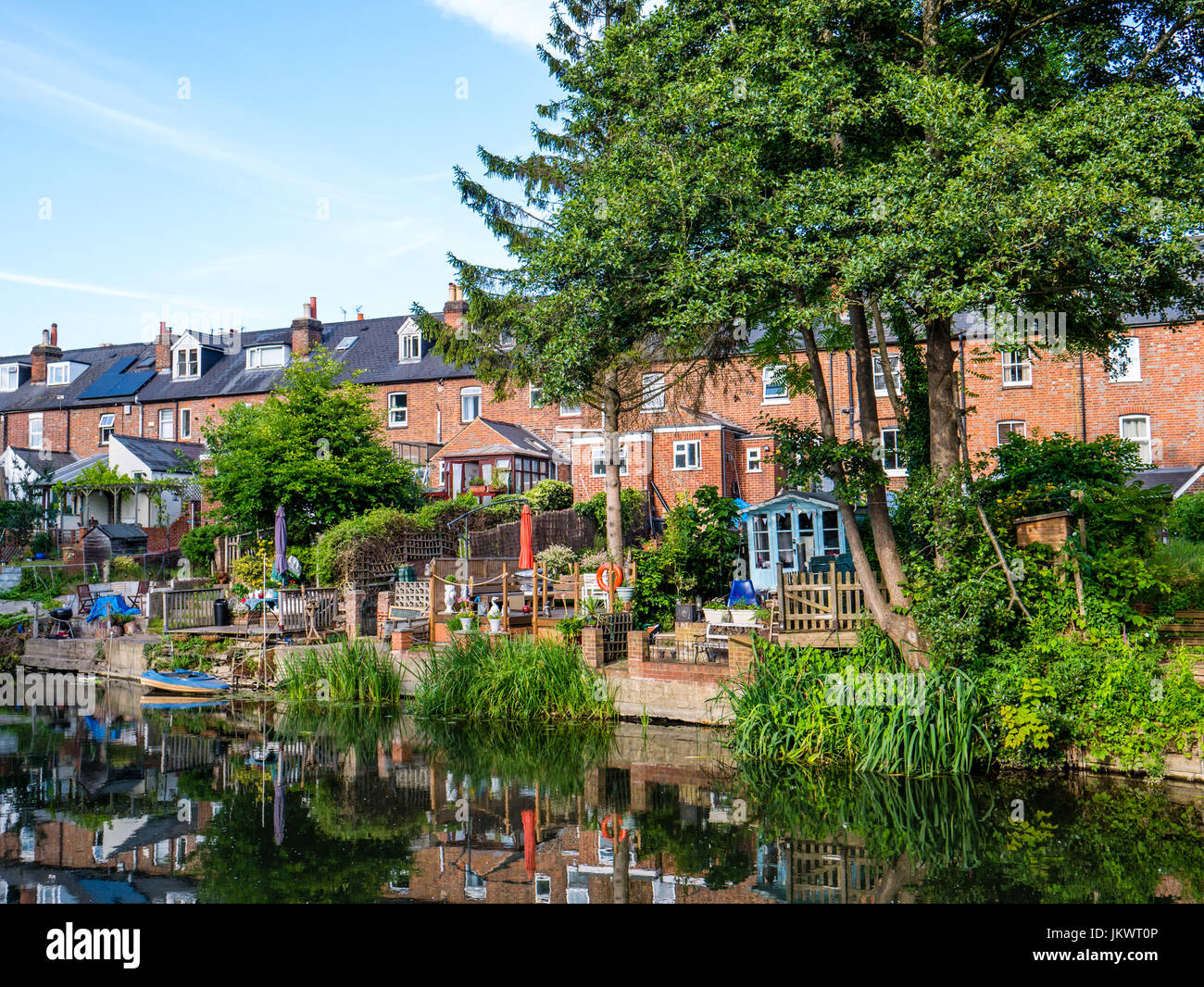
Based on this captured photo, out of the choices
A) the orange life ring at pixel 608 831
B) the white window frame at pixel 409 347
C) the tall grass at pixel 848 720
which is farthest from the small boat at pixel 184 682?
the white window frame at pixel 409 347

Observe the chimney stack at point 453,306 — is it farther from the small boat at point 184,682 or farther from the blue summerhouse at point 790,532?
the small boat at point 184,682

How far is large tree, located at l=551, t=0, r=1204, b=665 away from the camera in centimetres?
946

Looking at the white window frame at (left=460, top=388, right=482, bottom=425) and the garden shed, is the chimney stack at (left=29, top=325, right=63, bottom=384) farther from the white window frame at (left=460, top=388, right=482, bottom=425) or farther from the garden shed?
the white window frame at (left=460, top=388, right=482, bottom=425)

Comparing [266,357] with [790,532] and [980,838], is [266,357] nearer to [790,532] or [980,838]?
[790,532]

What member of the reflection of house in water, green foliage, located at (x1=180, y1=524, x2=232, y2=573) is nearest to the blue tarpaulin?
green foliage, located at (x1=180, y1=524, x2=232, y2=573)

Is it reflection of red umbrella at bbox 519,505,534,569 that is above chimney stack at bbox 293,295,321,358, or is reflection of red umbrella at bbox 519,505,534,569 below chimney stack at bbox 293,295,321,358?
below

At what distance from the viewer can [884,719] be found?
10789 mm

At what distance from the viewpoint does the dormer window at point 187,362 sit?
41.9 metres

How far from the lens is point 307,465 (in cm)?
2358

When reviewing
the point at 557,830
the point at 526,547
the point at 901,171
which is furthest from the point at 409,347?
the point at 557,830

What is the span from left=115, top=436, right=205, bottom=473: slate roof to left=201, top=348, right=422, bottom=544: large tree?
1288 centimetres
